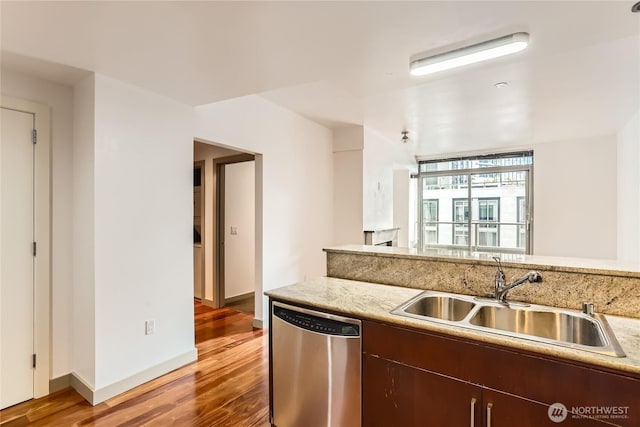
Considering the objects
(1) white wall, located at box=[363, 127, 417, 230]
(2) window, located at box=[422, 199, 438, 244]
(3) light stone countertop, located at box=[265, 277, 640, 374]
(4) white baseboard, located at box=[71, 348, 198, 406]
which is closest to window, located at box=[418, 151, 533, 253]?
(2) window, located at box=[422, 199, 438, 244]

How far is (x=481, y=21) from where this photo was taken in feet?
5.45

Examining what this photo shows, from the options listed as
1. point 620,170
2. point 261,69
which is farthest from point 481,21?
point 620,170

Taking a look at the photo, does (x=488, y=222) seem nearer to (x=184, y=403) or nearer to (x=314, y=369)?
(x=314, y=369)

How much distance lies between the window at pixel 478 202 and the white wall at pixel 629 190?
4.46 feet

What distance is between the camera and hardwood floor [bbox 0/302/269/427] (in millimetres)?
2158

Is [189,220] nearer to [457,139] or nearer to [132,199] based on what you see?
[132,199]

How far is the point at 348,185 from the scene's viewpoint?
16.3 feet

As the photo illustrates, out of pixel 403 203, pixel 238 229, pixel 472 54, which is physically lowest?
pixel 238 229

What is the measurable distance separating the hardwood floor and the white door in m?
0.22

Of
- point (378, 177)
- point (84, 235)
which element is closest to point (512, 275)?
point (84, 235)

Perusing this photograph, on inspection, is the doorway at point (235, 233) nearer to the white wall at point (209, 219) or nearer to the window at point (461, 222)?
the white wall at point (209, 219)

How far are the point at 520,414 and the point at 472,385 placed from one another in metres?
0.18

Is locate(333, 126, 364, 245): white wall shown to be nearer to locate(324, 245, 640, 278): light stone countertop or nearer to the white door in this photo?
locate(324, 245, 640, 278): light stone countertop

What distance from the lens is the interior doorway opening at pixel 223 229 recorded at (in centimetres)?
464
